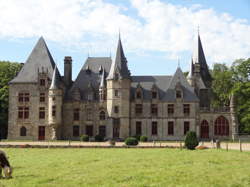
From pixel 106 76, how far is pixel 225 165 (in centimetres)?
3331

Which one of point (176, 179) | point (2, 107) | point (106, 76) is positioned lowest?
point (176, 179)

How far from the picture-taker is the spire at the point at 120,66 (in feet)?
152

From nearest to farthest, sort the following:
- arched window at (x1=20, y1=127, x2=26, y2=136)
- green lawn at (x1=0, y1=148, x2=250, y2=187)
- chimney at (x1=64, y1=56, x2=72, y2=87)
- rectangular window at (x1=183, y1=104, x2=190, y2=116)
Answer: green lawn at (x1=0, y1=148, x2=250, y2=187)
rectangular window at (x1=183, y1=104, x2=190, y2=116)
arched window at (x1=20, y1=127, x2=26, y2=136)
chimney at (x1=64, y1=56, x2=72, y2=87)

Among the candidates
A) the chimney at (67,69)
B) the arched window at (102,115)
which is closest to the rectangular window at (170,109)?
the arched window at (102,115)

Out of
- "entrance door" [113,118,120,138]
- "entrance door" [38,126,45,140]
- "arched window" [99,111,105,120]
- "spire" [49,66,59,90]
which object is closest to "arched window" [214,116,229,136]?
"entrance door" [113,118,120,138]

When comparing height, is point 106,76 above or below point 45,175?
above

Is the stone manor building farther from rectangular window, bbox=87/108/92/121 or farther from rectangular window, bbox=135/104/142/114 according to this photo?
rectangular window, bbox=87/108/92/121

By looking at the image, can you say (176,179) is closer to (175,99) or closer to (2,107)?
(175,99)

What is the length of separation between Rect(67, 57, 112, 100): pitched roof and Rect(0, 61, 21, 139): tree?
395 inches

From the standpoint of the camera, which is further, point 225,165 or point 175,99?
point 175,99

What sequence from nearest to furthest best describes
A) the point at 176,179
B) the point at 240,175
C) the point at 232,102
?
the point at 176,179
the point at 240,175
the point at 232,102

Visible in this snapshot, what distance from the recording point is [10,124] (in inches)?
1892

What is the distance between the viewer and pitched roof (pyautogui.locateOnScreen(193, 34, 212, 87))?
178 ft

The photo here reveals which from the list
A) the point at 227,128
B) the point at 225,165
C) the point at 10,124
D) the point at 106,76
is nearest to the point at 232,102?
the point at 227,128
